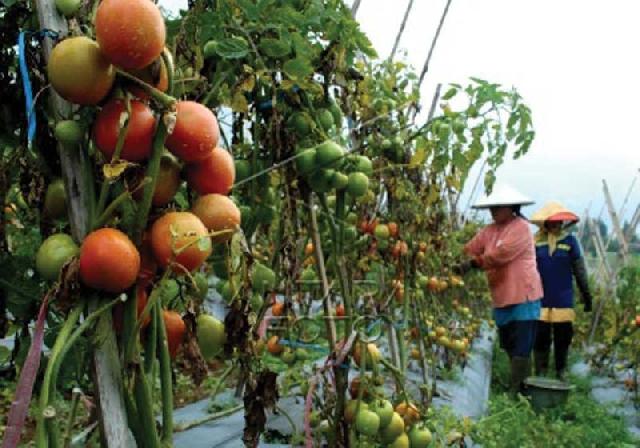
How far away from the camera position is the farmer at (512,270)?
4.43m

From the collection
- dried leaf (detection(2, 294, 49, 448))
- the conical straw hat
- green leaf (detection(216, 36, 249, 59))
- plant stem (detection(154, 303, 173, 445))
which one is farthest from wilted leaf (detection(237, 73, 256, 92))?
the conical straw hat

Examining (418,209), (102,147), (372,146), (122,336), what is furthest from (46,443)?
(418,209)

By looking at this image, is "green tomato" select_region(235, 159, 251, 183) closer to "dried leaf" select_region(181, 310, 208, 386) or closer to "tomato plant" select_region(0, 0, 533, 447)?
"tomato plant" select_region(0, 0, 533, 447)

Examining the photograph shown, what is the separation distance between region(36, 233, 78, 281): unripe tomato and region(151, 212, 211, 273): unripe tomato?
0.30 ft

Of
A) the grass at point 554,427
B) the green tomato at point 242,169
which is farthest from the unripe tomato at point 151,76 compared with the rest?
the grass at point 554,427

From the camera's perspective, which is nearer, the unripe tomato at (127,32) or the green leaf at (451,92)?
the unripe tomato at (127,32)

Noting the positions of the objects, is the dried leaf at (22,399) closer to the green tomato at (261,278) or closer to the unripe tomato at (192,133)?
the unripe tomato at (192,133)

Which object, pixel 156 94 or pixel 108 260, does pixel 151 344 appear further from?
pixel 156 94

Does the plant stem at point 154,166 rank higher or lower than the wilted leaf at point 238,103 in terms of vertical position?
lower

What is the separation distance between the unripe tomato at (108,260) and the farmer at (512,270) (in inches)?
154

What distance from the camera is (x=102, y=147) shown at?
743 mm

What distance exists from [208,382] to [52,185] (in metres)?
2.87

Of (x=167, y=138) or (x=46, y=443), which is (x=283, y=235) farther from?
(x=46, y=443)

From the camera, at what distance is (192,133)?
77 cm
